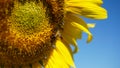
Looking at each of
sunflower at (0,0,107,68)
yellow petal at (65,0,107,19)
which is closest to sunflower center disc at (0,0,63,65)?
sunflower at (0,0,107,68)

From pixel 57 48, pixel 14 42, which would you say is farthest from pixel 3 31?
pixel 57 48

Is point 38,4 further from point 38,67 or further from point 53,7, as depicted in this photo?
point 38,67

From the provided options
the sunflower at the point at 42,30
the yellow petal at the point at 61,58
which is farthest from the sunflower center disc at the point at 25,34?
the yellow petal at the point at 61,58

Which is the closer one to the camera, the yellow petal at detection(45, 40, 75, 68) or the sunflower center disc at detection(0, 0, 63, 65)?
the sunflower center disc at detection(0, 0, 63, 65)

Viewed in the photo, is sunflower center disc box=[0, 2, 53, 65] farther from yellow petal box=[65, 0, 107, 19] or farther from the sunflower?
yellow petal box=[65, 0, 107, 19]

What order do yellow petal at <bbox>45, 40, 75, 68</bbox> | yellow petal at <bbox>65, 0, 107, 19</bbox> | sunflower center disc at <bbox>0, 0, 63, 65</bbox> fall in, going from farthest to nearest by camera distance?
1. yellow petal at <bbox>45, 40, 75, 68</bbox>
2. yellow petal at <bbox>65, 0, 107, 19</bbox>
3. sunflower center disc at <bbox>0, 0, 63, 65</bbox>

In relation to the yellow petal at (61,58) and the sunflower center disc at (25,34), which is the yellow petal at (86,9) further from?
the yellow petal at (61,58)

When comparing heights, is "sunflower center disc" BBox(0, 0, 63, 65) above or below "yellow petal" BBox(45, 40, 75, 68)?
above

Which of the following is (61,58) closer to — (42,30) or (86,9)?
(42,30)
